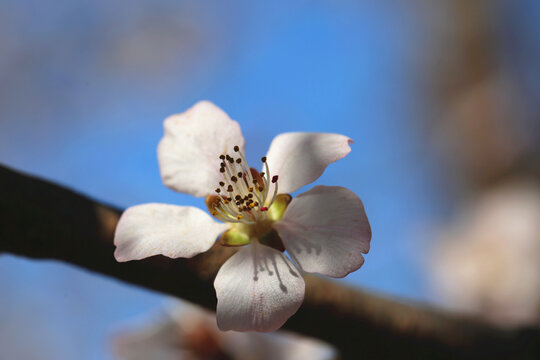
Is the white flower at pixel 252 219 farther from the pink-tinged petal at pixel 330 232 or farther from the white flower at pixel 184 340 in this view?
the white flower at pixel 184 340

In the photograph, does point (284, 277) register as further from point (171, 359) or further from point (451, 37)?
point (451, 37)

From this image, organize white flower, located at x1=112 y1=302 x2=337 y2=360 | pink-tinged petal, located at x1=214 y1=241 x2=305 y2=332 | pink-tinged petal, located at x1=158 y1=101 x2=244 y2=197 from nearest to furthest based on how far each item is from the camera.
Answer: pink-tinged petal, located at x1=214 y1=241 x2=305 y2=332
pink-tinged petal, located at x1=158 y1=101 x2=244 y2=197
white flower, located at x1=112 y1=302 x2=337 y2=360

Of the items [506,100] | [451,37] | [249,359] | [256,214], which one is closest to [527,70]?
[506,100]

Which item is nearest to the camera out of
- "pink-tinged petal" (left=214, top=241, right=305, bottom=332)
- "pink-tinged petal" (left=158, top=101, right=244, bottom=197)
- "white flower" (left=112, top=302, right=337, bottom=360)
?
"pink-tinged petal" (left=214, top=241, right=305, bottom=332)

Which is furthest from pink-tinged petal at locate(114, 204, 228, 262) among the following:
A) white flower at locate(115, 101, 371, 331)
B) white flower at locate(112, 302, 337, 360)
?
white flower at locate(112, 302, 337, 360)

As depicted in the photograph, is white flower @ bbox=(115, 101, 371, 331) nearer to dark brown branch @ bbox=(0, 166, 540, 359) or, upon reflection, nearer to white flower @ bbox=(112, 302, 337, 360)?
dark brown branch @ bbox=(0, 166, 540, 359)

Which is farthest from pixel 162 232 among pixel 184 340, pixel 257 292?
pixel 184 340

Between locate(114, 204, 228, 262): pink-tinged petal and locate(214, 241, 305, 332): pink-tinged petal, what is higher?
locate(114, 204, 228, 262): pink-tinged petal

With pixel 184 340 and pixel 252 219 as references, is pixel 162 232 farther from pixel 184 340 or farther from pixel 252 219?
pixel 184 340
